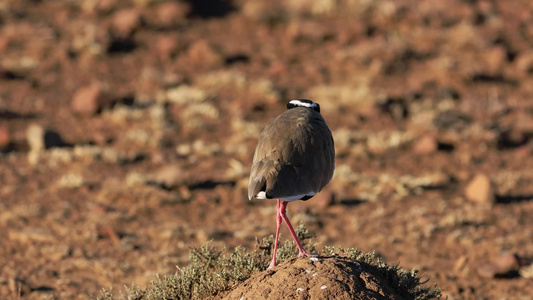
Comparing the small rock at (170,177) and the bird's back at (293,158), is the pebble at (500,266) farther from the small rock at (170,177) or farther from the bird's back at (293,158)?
the small rock at (170,177)

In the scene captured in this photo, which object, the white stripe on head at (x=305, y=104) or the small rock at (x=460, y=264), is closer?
the white stripe on head at (x=305, y=104)

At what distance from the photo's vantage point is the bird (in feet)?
20.9

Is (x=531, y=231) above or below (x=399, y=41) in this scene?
below

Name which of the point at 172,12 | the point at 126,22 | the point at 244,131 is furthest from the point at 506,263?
the point at 172,12

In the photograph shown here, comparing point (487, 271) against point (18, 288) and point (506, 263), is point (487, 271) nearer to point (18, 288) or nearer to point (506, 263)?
point (506, 263)

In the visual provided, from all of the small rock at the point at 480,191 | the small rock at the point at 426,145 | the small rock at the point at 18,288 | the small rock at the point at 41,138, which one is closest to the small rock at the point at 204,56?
the small rock at the point at 41,138

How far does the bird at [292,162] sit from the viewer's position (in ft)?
20.9

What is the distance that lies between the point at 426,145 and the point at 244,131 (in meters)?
4.19

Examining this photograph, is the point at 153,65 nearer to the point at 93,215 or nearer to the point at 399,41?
the point at 399,41

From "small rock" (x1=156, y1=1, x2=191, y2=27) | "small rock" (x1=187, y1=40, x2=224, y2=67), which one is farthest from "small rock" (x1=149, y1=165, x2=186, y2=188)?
"small rock" (x1=156, y1=1, x2=191, y2=27)

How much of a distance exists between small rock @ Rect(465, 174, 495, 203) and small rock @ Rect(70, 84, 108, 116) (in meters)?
9.13

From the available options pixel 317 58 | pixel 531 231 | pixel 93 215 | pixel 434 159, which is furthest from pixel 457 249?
pixel 317 58

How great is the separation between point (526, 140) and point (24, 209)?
11.5 m

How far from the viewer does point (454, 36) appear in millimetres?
23609
